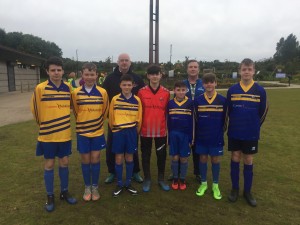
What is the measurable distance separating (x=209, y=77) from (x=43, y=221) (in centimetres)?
296

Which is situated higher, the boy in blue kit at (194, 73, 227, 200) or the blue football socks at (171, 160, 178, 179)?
the boy in blue kit at (194, 73, 227, 200)

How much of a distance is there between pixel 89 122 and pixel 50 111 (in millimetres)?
543

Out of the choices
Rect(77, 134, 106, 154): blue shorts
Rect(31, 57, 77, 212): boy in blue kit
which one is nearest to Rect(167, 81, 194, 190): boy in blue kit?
Rect(77, 134, 106, 154): blue shorts

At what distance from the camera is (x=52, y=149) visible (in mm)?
3729

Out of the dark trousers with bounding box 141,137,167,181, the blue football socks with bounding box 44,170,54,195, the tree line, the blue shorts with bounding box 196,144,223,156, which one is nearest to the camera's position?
the blue football socks with bounding box 44,170,54,195

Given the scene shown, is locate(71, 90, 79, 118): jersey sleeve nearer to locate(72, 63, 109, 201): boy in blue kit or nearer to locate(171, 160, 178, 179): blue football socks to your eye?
locate(72, 63, 109, 201): boy in blue kit

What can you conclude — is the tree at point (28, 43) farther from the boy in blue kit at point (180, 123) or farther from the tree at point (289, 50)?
the boy in blue kit at point (180, 123)

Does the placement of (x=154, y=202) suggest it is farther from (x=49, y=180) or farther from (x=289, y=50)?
(x=289, y=50)

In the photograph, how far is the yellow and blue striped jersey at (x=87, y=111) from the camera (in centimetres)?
387

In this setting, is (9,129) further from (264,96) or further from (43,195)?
(264,96)

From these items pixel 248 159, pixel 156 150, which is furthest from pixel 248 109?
pixel 156 150

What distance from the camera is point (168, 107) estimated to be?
14.1 feet

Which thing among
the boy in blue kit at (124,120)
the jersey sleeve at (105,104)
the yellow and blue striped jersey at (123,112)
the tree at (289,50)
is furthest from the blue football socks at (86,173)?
the tree at (289,50)

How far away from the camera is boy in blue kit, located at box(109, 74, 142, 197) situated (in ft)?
13.3
